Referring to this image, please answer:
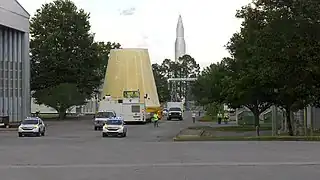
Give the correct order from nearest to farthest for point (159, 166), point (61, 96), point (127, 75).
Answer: point (159, 166), point (61, 96), point (127, 75)

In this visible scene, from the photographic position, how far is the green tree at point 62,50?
94062 millimetres

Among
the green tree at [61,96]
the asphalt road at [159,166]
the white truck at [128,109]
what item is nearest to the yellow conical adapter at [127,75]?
the green tree at [61,96]

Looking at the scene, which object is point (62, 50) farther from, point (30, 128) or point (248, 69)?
point (248, 69)

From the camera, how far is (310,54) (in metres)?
37.0

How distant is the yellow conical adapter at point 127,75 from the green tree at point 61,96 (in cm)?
430

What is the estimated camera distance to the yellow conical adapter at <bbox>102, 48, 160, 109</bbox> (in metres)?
91.7

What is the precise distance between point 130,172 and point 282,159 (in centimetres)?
654

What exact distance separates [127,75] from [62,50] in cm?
1012

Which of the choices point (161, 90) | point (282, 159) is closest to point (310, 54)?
point (282, 159)

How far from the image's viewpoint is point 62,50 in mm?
94500

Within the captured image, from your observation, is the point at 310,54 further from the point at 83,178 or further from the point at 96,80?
the point at 96,80

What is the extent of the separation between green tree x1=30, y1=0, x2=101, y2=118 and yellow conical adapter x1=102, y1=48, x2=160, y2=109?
11.3 feet

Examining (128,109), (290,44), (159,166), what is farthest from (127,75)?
(159,166)

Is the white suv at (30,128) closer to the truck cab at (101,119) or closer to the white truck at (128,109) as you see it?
the truck cab at (101,119)
